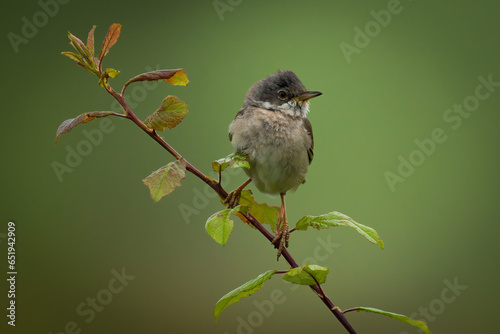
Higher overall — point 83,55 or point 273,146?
point 83,55

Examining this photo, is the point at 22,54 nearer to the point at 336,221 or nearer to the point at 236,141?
the point at 236,141

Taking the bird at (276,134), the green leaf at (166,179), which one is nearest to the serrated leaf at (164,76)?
the green leaf at (166,179)

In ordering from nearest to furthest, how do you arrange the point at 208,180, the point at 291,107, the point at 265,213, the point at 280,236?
1. the point at 208,180
2. the point at 265,213
3. the point at 280,236
4. the point at 291,107

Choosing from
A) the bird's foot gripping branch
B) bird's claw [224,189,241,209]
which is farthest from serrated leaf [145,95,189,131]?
bird's claw [224,189,241,209]

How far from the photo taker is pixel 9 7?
3693 mm

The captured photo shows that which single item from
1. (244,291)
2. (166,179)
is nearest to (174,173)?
(166,179)

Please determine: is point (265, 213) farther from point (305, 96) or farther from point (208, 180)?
point (305, 96)

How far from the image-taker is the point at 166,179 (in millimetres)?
1037

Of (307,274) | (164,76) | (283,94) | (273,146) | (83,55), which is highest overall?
(83,55)

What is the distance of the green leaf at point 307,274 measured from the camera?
96 centimetres

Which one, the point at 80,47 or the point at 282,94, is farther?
the point at 282,94

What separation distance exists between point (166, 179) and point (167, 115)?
0.45ft

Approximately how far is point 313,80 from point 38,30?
6.83 ft

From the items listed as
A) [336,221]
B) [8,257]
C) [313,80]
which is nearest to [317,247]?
[313,80]
